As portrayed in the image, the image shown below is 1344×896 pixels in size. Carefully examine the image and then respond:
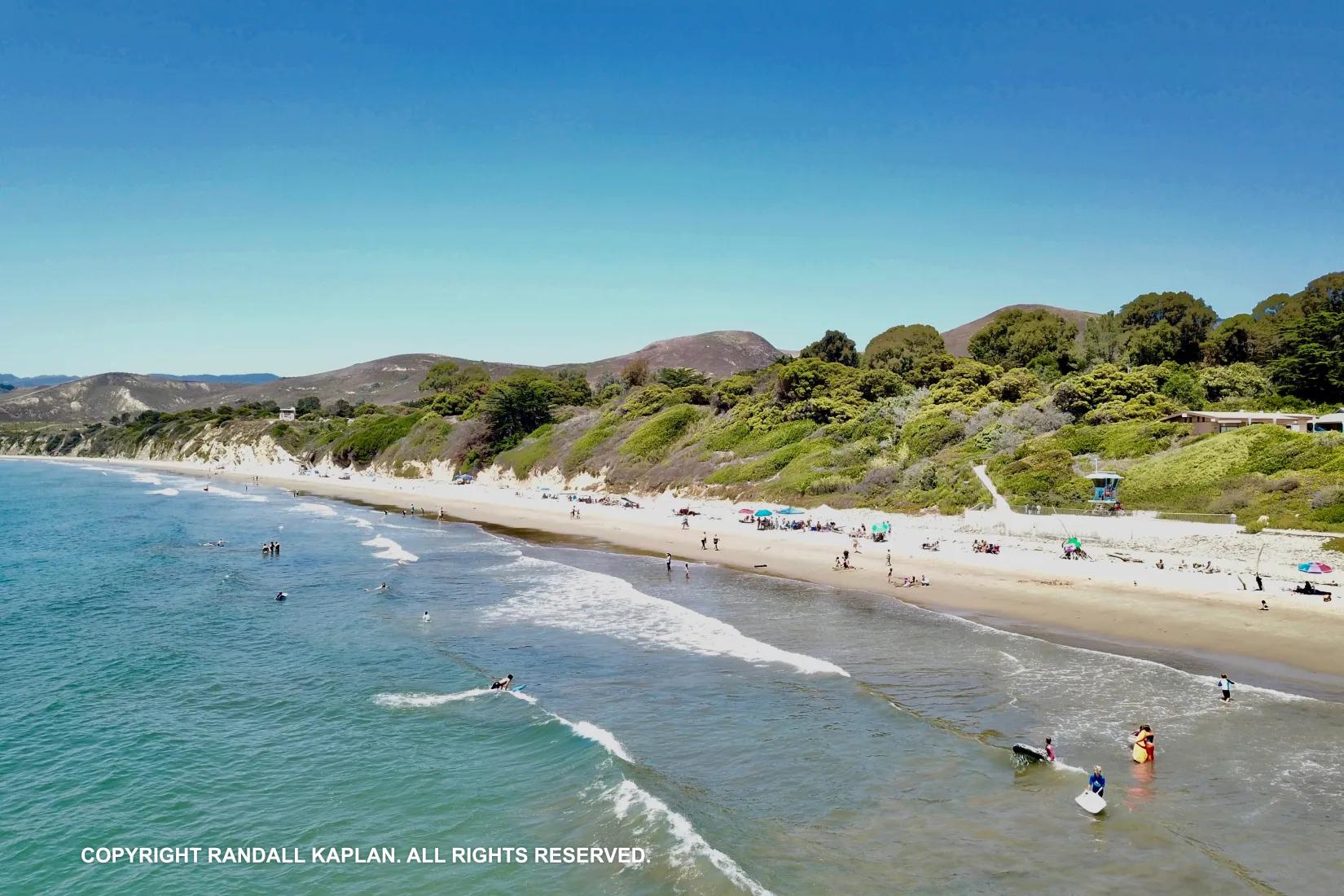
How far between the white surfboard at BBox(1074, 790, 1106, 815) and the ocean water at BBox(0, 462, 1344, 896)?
0.82ft

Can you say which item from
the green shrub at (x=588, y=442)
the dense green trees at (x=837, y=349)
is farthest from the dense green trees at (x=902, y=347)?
the green shrub at (x=588, y=442)

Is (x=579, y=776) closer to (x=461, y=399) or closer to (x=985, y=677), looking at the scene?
(x=985, y=677)

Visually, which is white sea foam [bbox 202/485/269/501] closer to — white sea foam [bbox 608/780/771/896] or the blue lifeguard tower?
the blue lifeguard tower

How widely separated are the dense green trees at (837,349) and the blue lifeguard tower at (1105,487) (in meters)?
48.5

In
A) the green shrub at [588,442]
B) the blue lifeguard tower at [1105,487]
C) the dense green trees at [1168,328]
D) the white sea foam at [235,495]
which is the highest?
the dense green trees at [1168,328]

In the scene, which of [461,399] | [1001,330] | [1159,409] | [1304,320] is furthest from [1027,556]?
[461,399]

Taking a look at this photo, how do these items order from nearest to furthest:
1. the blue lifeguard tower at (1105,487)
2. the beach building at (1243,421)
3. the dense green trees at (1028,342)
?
the blue lifeguard tower at (1105,487) → the beach building at (1243,421) → the dense green trees at (1028,342)

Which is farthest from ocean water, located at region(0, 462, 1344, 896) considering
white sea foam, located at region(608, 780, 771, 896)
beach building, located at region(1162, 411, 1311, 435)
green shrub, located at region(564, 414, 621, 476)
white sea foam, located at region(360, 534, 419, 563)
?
green shrub, located at region(564, 414, 621, 476)

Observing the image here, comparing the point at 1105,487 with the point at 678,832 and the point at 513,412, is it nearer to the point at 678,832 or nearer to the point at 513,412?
the point at 678,832

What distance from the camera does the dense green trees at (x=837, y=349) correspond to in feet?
291

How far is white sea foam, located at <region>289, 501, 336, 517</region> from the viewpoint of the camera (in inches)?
2739

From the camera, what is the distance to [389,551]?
47125 mm

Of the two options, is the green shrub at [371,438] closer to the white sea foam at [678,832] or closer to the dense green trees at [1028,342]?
the dense green trees at [1028,342]

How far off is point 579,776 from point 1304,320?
58.8 m
